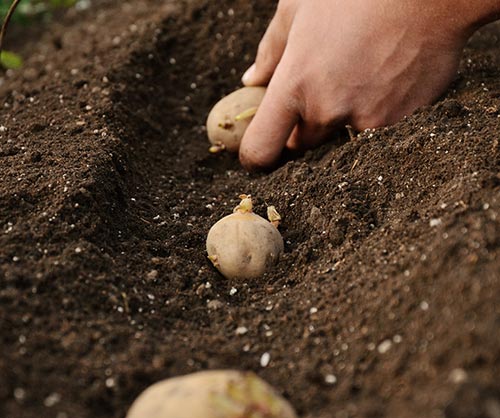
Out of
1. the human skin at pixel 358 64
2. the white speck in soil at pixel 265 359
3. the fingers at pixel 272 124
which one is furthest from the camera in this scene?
the fingers at pixel 272 124

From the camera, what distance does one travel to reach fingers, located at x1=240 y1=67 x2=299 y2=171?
2.78m

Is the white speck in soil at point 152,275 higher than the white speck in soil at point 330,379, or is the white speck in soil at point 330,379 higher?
the white speck in soil at point 330,379

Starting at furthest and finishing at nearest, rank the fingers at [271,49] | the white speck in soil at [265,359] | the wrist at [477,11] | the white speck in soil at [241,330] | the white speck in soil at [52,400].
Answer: the fingers at [271,49] < the wrist at [477,11] < the white speck in soil at [241,330] < the white speck in soil at [265,359] < the white speck in soil at [52,400]

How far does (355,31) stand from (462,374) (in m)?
1.55

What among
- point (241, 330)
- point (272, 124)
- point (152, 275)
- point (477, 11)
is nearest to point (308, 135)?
point (272, 124)

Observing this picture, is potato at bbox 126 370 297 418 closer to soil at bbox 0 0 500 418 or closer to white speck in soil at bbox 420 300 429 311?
soil at bbox 0 0 500 418

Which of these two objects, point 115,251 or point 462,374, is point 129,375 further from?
point 462,374

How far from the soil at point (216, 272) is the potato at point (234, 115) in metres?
0.13

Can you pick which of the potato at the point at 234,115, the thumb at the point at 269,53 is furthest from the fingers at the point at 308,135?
the thumb at the point at 269,53

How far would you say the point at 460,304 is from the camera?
1.60 metres

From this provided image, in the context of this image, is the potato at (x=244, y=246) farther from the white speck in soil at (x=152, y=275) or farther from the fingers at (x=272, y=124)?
the fingers at (x=272, y=124)

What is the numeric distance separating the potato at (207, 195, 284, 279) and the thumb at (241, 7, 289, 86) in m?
0.96

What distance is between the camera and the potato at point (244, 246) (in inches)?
86.7

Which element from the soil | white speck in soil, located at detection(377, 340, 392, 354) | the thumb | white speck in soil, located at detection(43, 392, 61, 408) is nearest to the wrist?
the soil
